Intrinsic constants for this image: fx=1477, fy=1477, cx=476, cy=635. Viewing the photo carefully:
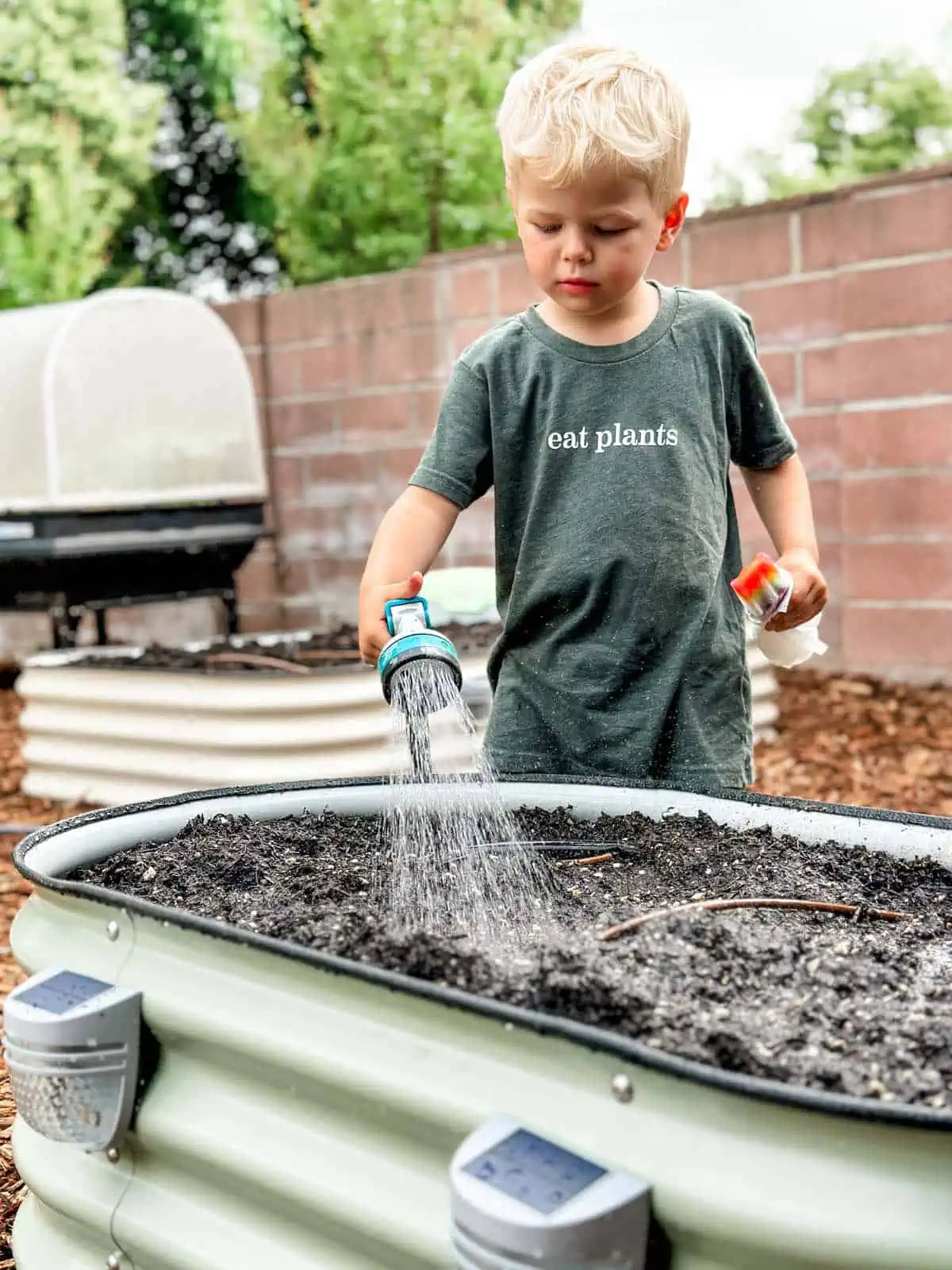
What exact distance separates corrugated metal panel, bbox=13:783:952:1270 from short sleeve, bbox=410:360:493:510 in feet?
2.17

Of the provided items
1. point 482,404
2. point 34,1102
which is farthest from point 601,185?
point 34,1102

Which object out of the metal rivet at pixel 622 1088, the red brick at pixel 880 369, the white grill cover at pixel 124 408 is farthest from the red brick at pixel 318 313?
the metal rivet at pixel 622 1088

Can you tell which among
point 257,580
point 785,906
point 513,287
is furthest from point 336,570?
point 785,906

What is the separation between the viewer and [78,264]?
9.55 metres

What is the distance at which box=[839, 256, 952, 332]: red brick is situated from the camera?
155 inches

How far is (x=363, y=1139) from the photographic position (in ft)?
3.44

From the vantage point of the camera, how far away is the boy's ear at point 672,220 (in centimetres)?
172

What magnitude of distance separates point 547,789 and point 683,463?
0.44m

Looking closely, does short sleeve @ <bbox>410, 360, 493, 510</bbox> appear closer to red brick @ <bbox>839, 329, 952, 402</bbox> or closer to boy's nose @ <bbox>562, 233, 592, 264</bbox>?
boy's nose @ <bbox>562, 233, 592, 264</bbox>

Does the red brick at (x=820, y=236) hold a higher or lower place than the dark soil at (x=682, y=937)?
higher

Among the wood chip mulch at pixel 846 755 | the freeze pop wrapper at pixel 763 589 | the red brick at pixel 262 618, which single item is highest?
the freeze pop wrapper at pixel 763 589

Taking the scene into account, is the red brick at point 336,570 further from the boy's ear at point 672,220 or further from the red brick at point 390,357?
the boy's ear at point 672,220

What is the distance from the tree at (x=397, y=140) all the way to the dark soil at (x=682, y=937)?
622cm

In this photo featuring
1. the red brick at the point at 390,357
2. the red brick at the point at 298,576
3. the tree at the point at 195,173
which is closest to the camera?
the red brick at the point at 390,357
